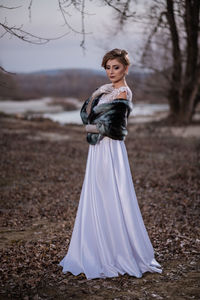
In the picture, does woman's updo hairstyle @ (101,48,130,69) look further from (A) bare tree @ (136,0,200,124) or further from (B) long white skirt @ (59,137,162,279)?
(A) bare tree @ (136,0,200,124)

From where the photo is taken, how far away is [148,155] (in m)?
14.0

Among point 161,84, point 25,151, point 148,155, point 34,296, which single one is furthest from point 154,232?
point 161,84

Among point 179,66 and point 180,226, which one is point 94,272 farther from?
point 179,66

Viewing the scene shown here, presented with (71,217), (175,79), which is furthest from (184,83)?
(71,217)

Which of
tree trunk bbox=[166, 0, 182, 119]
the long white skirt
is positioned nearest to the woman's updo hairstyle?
the long white skirt

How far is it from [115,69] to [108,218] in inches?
71.8

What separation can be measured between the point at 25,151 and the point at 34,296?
10.9m

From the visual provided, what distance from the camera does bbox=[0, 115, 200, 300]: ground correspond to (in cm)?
401

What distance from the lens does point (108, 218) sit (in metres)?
4.20

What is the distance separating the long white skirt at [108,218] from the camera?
13.8 ft

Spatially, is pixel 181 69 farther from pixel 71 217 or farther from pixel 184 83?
pixel 71 217

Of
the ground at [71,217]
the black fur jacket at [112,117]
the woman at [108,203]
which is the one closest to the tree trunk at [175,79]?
the ground at [71,217]

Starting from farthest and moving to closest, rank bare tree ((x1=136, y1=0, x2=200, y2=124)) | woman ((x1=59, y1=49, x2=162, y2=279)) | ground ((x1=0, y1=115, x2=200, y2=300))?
bare tree ((x1=136, y1=0, x2=200, y2=124))
woman ((x1=59, y1=49, x2=162, y2=279))
ground ((x1=0, y1=115, x2=200, y2=300))

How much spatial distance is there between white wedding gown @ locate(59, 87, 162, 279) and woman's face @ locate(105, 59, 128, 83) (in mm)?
171
